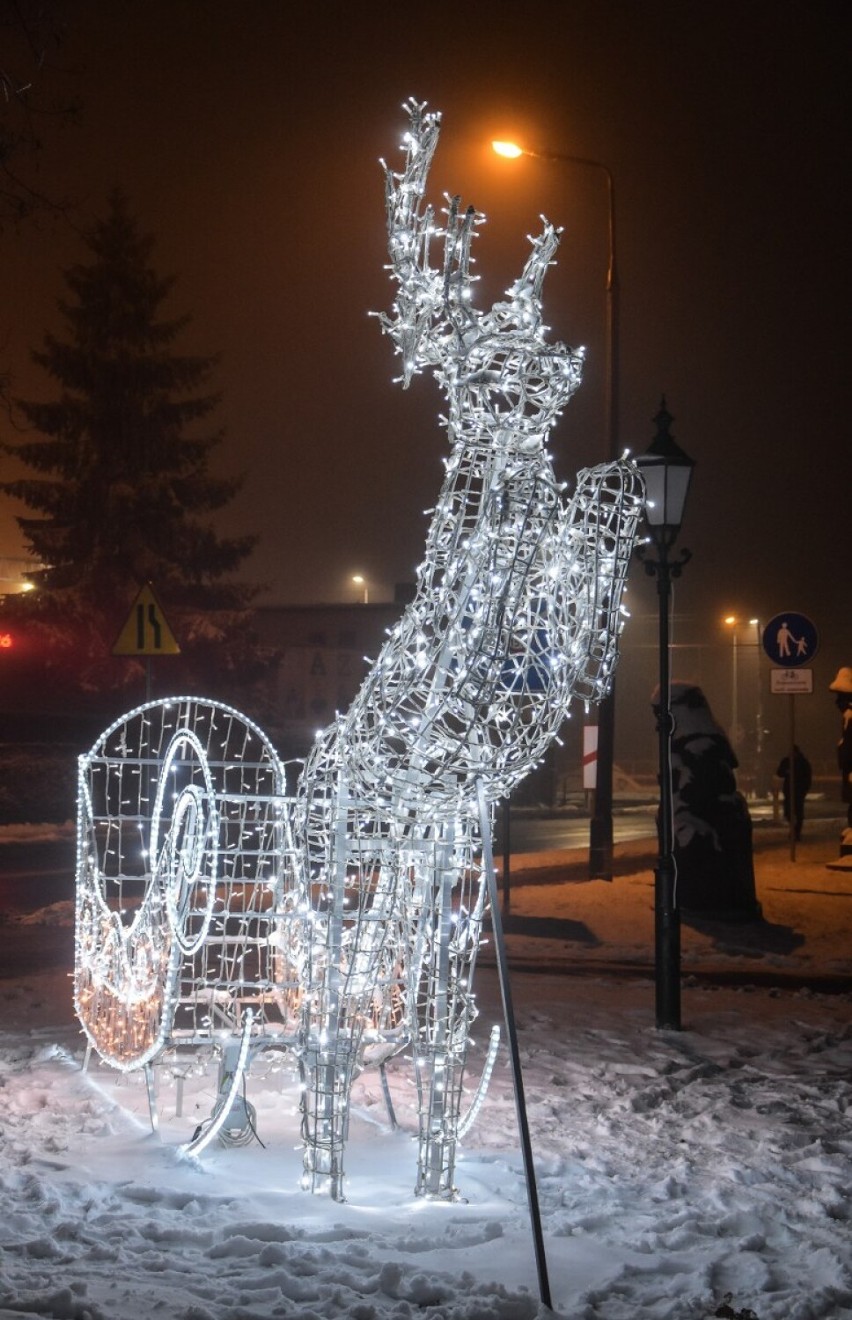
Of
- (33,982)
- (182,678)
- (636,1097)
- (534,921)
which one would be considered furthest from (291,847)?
(182,678)

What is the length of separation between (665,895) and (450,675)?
15.0ft

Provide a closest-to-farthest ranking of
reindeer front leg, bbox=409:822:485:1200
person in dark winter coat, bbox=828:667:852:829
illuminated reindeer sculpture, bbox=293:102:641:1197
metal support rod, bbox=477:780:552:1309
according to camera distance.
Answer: metal support rod, bbox=477:780:552:1309, illuminated reindeer sculpture, bbox=293:102:641:1197, reindeer front leg, bbox=409:822:485:1200, person in dark winter coat, bbox=828:667:852:829

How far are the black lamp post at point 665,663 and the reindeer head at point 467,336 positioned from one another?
393cm

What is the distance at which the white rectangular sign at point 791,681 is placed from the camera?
17344 millimetres

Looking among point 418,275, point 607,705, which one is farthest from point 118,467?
point 418,275

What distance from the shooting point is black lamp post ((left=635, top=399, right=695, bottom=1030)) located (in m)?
9.16

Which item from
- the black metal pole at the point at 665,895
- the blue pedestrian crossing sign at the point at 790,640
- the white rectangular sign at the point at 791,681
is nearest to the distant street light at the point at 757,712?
the white rectangular sign at the point at 791,681

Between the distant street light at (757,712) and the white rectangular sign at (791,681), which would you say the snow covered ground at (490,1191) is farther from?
the distant street light at (757,712)

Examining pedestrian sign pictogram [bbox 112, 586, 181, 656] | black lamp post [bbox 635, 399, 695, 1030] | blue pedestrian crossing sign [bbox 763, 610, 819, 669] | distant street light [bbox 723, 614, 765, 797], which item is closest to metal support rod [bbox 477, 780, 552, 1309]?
black lamp post [bbox 635, 399, 695, 1030]

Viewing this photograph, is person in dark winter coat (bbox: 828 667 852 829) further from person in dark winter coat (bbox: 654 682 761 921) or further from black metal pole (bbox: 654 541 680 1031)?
black metal pole (bbox: 654 541 680 1031)

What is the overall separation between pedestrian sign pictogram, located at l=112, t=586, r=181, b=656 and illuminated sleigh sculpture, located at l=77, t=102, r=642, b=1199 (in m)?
6.75

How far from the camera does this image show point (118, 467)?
31.8m

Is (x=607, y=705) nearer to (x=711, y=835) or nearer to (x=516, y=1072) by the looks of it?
(x=711, y=835)

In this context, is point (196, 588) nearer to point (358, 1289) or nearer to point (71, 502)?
point (71, 502)
